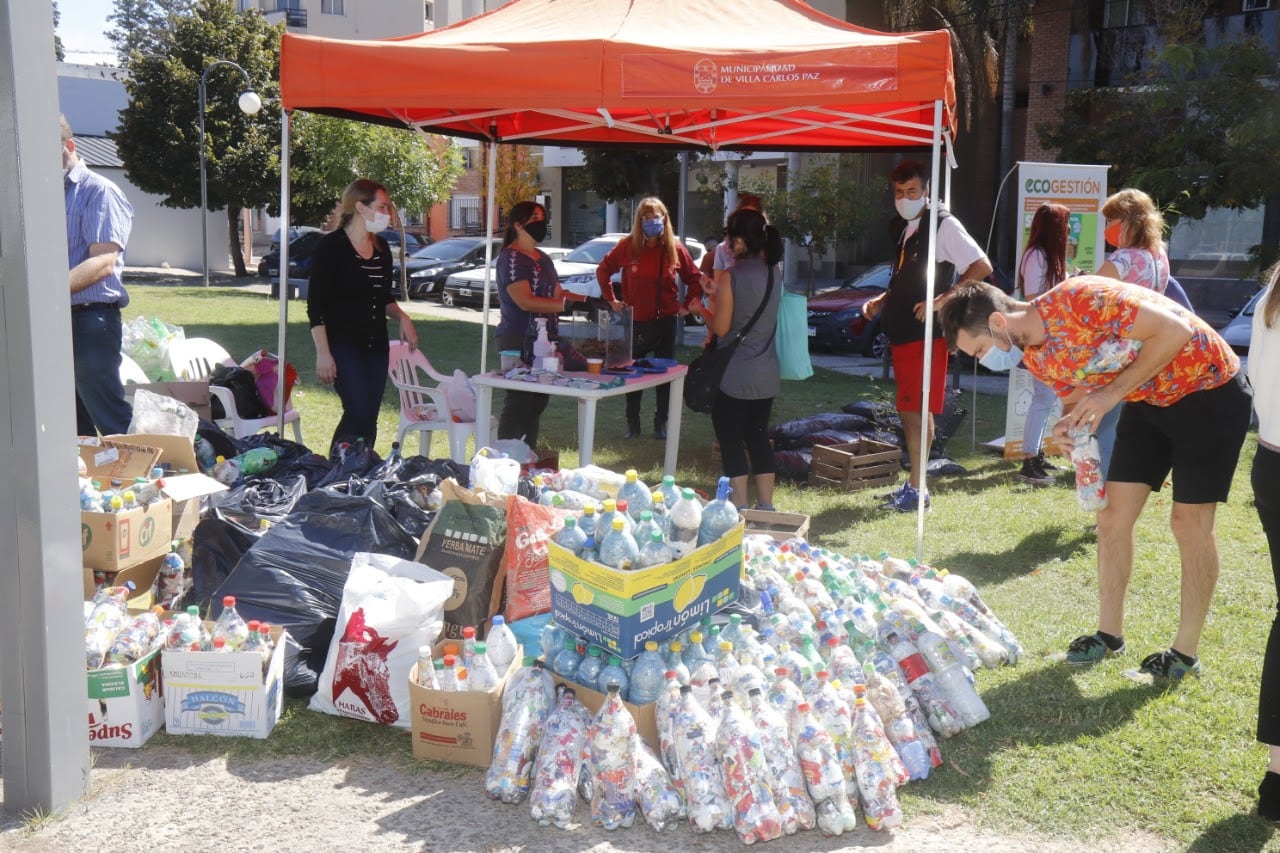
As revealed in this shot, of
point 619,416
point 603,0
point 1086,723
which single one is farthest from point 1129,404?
point 619,416

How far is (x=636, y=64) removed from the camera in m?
5.01

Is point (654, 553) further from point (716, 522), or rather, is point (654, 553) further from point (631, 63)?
point (631, 63)

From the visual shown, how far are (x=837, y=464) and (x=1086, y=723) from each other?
11.2 ft

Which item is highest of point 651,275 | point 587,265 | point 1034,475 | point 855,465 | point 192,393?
point 651,275

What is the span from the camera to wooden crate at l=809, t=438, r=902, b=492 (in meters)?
7.07

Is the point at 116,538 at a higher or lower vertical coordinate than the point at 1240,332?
lower

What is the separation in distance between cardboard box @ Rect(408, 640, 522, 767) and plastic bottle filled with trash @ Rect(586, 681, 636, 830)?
0.40 metres

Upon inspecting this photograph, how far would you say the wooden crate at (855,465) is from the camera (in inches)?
278

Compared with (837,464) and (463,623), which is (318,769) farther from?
(837,464)

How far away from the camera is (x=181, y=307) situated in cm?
1892

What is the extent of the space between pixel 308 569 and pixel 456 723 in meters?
1.00

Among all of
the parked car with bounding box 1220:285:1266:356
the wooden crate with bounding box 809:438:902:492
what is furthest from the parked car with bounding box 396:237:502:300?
the wooden crate with bounding box 809:438:902:492

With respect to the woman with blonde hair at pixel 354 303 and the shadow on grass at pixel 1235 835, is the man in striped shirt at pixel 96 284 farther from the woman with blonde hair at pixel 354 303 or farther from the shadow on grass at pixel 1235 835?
the shadow on grass at pixel 1235 835

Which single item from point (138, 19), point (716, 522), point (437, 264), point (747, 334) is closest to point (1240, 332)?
point (747, 334)
